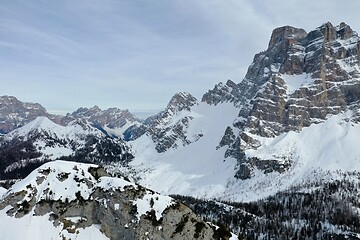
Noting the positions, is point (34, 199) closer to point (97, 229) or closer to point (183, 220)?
point (97, 229)

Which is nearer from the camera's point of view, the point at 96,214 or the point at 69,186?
the point at 96,214

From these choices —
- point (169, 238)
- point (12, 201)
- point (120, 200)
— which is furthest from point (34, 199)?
point (169, 238)

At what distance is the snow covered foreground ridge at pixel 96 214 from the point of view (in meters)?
112

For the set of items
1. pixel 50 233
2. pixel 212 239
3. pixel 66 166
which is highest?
pixel 66 166

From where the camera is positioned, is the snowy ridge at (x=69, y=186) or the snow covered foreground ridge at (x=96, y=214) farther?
the snowy ridge at (x=69, y=186)

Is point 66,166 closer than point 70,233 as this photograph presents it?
No

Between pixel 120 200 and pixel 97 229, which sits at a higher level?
pixel 120 200

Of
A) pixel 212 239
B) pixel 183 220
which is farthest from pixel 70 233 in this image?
pixel 212 239

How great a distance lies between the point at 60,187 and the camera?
121m

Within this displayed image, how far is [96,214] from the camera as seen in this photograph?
116000 millimetres

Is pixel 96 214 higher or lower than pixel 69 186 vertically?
lower

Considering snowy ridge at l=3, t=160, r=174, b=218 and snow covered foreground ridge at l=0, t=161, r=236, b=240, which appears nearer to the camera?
snow covered foreground ridge at l=0, t=161, r=236, b=240

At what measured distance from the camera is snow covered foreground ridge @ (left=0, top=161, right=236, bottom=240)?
4390 inches

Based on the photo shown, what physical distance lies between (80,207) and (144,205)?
61.0ft
